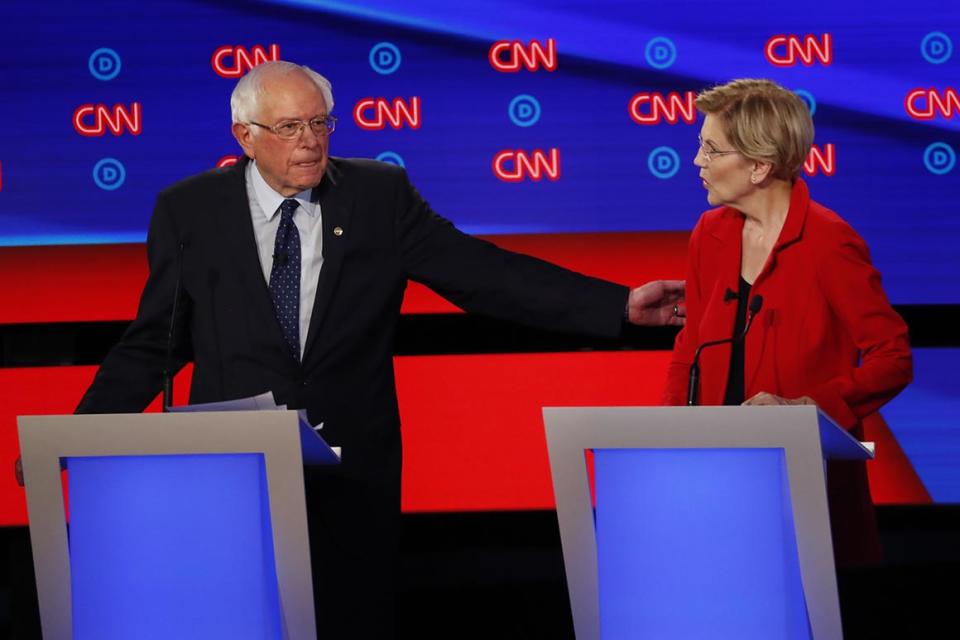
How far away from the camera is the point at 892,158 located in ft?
13.3

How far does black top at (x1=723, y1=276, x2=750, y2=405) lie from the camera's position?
267 cm

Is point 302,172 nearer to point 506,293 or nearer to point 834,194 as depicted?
point 506,293

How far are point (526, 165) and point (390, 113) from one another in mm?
447

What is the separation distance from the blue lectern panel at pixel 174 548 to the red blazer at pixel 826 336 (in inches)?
39.6

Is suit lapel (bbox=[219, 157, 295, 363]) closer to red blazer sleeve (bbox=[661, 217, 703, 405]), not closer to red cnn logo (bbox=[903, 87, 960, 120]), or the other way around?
red blazer sleeve (bbox=[661, 217, 703, 405])

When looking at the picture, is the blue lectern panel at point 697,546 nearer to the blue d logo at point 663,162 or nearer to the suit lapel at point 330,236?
the suit lapel at point 330,236

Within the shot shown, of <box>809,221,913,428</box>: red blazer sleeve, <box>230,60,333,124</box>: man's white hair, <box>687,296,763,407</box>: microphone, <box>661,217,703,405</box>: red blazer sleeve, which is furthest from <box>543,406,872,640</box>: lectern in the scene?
<box>230,60,333,124</box>: man's white hair

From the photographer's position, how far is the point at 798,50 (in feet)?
13.3

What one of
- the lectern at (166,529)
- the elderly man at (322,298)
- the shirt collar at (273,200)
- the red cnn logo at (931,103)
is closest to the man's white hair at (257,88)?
the elderly man at (322,298)

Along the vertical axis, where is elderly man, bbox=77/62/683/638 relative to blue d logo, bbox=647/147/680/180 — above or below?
below

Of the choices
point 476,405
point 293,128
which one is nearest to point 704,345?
point 293,128

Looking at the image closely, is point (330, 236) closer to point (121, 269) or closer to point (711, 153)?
point (711, 153)

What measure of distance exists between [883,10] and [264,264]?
2225 millimetres

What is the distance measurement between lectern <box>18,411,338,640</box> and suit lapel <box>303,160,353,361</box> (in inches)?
25.5
